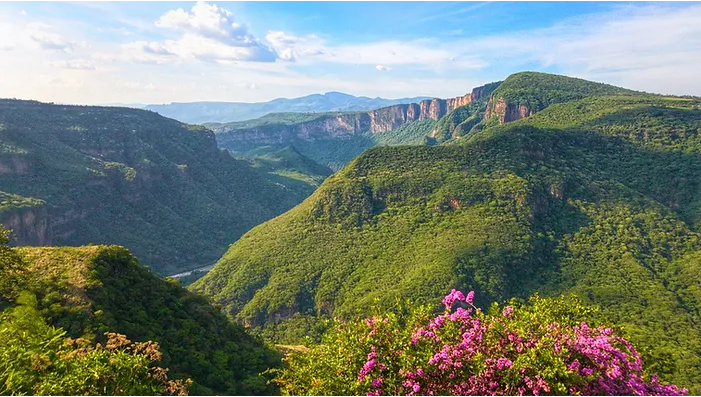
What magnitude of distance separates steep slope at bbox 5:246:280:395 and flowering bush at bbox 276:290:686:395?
1761 centimetres

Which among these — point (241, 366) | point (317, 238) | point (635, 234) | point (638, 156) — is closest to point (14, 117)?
point (317, 238)

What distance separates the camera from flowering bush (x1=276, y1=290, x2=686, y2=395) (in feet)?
53.8

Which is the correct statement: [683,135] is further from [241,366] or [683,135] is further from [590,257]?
[241,366]

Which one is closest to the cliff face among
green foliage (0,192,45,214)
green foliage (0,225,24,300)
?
green foliage (0,192,45,214)

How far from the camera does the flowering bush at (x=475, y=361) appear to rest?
53.8 feet

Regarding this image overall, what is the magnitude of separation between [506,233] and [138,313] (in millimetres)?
80049

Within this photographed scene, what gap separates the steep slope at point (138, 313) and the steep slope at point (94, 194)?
96.2m

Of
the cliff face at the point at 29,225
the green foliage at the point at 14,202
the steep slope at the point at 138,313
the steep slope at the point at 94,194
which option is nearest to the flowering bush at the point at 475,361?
the steep slope at the point at 138,313

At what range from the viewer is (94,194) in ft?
498

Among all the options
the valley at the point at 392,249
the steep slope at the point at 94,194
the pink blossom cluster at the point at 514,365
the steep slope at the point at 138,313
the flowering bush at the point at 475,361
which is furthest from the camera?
the steep slope at the point at 94,194

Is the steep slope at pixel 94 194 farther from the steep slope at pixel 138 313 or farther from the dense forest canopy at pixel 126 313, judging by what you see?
the dense forest canopy at pixel 126 313

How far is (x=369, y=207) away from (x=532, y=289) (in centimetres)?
4658

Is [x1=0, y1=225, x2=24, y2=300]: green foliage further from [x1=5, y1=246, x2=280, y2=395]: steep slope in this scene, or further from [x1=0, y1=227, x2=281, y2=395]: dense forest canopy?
[x1=5, y1=246, x2=280, y2=395]: steep slope

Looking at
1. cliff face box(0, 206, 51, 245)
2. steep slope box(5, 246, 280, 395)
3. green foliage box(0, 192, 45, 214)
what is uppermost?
steep slope box(5, 246, 280, 395)
